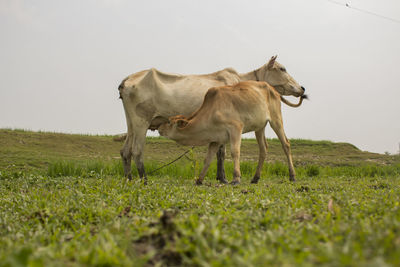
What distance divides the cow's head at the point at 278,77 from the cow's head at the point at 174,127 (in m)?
3.38

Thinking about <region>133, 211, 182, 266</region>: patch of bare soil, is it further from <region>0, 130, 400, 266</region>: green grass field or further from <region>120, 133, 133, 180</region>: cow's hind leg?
<region>120, 133, 133, 180</region>: cow's hind leg

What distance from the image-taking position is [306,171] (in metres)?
9.34

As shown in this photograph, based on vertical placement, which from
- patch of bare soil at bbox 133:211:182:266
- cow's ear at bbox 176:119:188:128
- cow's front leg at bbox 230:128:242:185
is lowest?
patch of bare soil at bbox 133:211:182:266

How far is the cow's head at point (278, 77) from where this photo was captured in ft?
30.6

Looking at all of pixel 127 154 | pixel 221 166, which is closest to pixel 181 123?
pixel 127 154

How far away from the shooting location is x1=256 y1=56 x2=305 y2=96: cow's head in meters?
9.32

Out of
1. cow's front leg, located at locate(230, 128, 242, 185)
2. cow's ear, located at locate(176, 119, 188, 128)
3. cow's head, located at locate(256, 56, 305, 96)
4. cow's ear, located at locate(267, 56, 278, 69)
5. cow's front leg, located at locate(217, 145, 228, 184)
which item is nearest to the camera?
cow's front leg, located at locate(230, 128, 242, 185)

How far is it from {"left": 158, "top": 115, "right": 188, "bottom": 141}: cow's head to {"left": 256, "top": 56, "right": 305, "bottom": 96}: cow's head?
3382 millimetres

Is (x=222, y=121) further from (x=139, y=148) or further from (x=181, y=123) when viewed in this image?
(x=139, y=148)

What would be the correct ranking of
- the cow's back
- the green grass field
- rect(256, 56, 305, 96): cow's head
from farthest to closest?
rect(256, 56, 305, 96): cow's head < the cow's back < the green grass field

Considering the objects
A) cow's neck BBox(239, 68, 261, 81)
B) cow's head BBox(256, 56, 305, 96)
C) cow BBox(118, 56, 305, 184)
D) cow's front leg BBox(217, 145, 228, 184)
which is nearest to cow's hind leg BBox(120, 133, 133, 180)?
cow BBox(118, 56, 305, 184)

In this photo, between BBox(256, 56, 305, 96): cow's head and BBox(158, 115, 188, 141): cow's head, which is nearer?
BBox(158, 115, 188, 141): cow's head

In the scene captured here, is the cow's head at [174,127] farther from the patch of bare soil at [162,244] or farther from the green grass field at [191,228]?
the patch of bare soil at [162,244]

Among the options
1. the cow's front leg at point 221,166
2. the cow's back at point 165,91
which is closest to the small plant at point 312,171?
the cow's front leg at point 221,166
